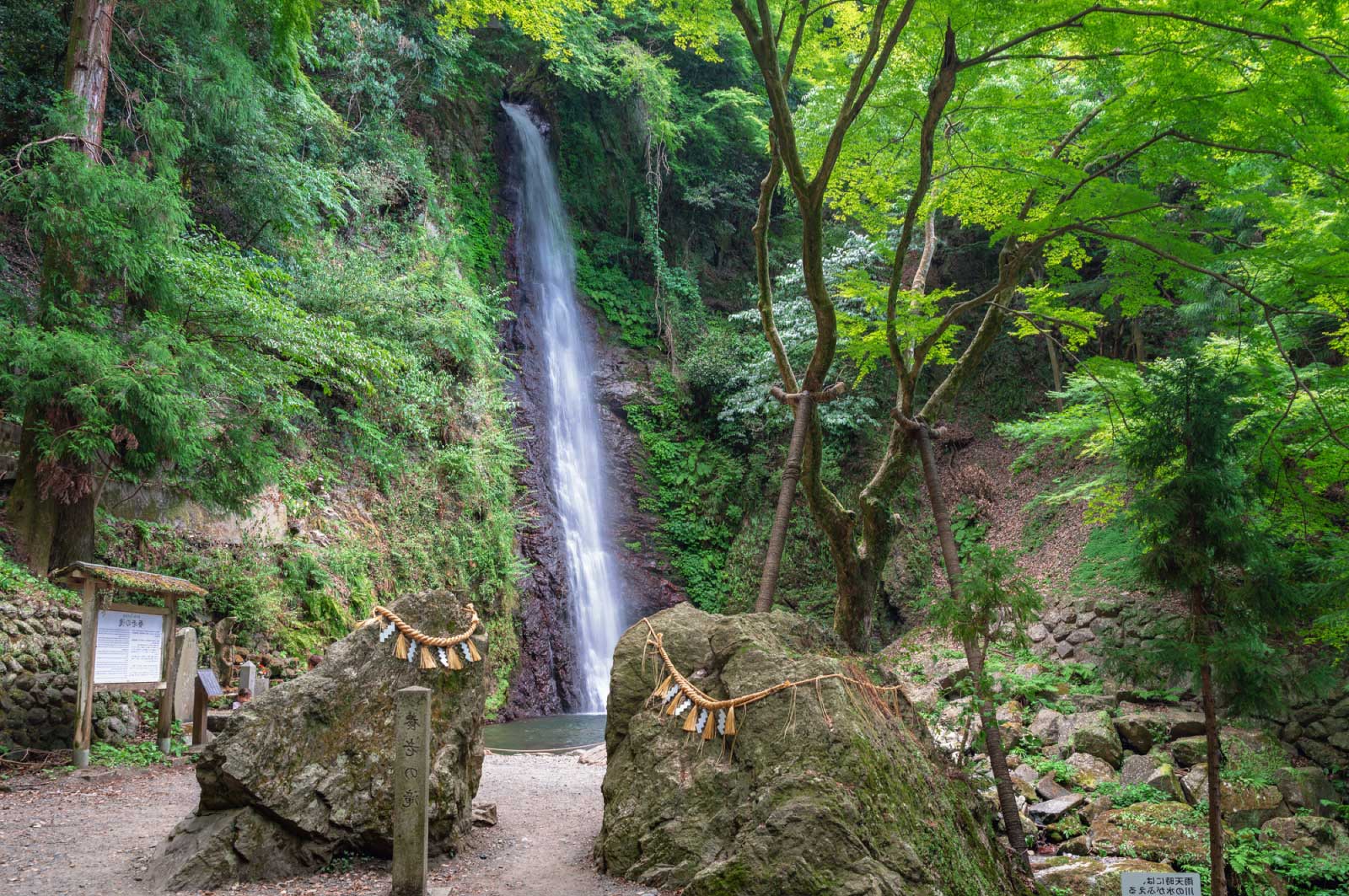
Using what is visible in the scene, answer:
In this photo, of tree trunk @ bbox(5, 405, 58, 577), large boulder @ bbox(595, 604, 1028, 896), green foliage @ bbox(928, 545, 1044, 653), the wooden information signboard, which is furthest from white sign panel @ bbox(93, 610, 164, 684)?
green foliage @ bbox(928, 545, 1044, 653)

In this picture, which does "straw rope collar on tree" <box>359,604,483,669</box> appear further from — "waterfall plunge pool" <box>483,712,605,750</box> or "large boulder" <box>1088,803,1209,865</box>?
"large boulder" <box>1088,803,1209,865</box>

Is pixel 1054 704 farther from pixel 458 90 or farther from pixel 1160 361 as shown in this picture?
pixel 458 90

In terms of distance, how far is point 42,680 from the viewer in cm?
725

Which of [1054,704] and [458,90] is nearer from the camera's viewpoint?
[1054,704]

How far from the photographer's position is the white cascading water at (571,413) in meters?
16.4

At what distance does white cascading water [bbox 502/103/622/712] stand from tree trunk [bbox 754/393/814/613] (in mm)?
9335

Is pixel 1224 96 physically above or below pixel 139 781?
above

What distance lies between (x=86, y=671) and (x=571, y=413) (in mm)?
12577

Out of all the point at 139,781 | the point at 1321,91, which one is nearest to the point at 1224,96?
the point at 1321,91

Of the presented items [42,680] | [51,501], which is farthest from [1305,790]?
[51,501]

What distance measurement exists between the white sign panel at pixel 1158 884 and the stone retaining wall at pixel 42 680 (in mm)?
8349

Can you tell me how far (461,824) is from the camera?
5418mm

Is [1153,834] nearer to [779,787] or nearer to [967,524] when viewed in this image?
[779,787]

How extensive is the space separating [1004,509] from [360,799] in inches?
576
